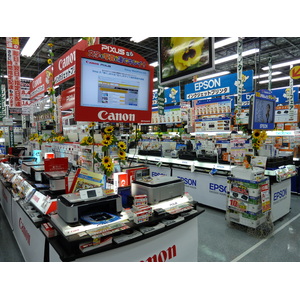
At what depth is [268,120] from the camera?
4270mm

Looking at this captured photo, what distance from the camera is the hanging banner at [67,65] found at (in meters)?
3.18

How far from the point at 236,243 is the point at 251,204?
674mm

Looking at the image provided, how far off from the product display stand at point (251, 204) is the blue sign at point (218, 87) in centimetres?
276

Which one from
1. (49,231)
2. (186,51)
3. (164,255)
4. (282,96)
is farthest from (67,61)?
(282,96)

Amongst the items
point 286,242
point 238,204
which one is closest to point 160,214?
point 238,204

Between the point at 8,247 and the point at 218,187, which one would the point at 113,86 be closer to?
the point at 8,247

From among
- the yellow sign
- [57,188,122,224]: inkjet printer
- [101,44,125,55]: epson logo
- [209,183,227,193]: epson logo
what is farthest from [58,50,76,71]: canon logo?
the yellow sign

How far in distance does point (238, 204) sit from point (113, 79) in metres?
3.01

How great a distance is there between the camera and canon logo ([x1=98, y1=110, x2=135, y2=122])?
2027mm

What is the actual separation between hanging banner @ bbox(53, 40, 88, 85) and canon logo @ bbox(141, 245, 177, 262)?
8.65 feet

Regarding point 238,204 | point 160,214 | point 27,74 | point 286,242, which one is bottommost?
point 286,242

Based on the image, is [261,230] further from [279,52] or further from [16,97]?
[279,52]

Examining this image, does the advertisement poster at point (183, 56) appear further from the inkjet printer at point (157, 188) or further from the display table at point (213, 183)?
the display table at point (213, 183)

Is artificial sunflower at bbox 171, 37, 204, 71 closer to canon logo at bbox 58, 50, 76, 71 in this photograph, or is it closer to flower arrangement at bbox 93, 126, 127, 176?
flower arrangement at bbox 93, 126, 127, 176
